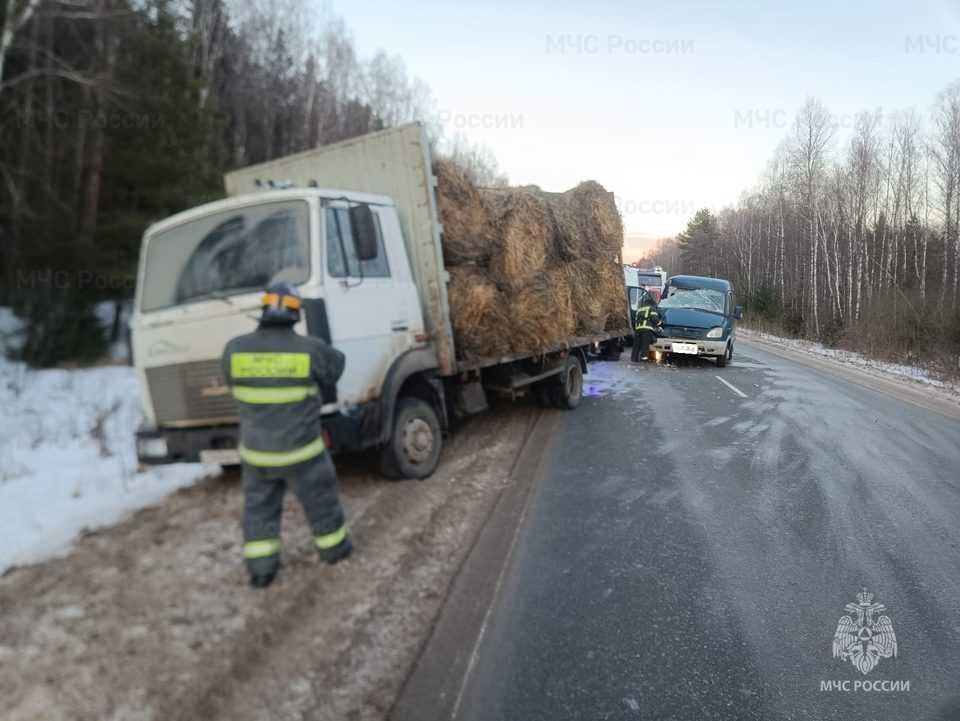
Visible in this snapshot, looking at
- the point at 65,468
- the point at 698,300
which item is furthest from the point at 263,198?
the point at 698,300

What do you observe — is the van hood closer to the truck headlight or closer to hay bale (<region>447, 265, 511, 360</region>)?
hay bale (<region>447, 265, 511, 360</region>)

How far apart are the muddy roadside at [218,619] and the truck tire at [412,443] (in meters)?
0.39

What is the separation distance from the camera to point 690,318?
14258 millimetres

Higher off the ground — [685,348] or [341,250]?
[341,250]

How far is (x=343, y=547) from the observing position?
11.7 ft

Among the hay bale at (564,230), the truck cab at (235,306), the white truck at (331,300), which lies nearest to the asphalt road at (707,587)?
the white truck at (331,300)

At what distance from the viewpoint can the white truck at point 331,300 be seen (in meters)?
4.14

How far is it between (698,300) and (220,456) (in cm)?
1329

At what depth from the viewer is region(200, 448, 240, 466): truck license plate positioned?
4113 mm

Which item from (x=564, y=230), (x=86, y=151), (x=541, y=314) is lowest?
(x=541, y=314)

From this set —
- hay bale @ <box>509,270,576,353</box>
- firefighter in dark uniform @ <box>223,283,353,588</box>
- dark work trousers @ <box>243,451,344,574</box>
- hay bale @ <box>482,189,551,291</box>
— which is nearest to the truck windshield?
firefighter in dark uniform @ <box>223,283,353,588</box>

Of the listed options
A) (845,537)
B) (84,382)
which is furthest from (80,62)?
(845,537)

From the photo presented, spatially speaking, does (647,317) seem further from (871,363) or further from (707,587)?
(707,587)

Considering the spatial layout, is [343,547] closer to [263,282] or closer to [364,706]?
[364,706]
